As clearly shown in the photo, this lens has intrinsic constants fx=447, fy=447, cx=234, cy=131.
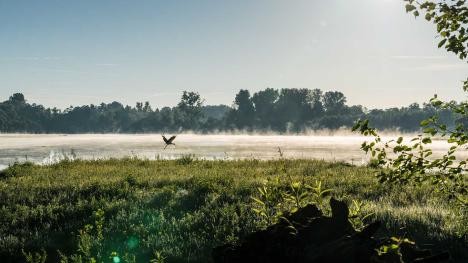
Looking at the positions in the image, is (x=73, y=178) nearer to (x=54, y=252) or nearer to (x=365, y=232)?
(x=54, y=252)

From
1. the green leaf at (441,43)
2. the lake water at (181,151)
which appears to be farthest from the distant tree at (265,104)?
the green leaf at (441,43)

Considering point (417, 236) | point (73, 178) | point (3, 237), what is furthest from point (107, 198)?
point (417, 236)

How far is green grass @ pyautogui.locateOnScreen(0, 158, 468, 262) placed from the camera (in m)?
10.8

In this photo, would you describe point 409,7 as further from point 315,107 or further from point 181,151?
point 315,107

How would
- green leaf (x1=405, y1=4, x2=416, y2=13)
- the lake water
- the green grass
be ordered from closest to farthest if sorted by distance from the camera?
green leaf (x1=405, y1=4, x2=416, y2=13), the green grass, the lake water

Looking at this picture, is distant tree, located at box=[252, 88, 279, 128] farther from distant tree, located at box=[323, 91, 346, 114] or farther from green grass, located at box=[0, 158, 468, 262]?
green grass, located at box=[0, 158, 468, 262]

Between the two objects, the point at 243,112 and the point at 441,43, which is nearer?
the point at 441,43

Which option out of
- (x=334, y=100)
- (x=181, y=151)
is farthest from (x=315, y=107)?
(x=181, y=151)

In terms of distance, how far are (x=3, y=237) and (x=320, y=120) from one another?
165m

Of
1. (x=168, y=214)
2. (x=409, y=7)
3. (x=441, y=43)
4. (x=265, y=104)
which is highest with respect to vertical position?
(x=265, y=104)

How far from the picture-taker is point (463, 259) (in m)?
9.63

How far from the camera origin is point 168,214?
1361 cm

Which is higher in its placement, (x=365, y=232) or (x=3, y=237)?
(x=365, y=232)

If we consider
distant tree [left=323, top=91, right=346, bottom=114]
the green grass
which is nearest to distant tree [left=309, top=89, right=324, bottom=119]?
distant tree [left=323, top=91, right=346, bottom=114]
